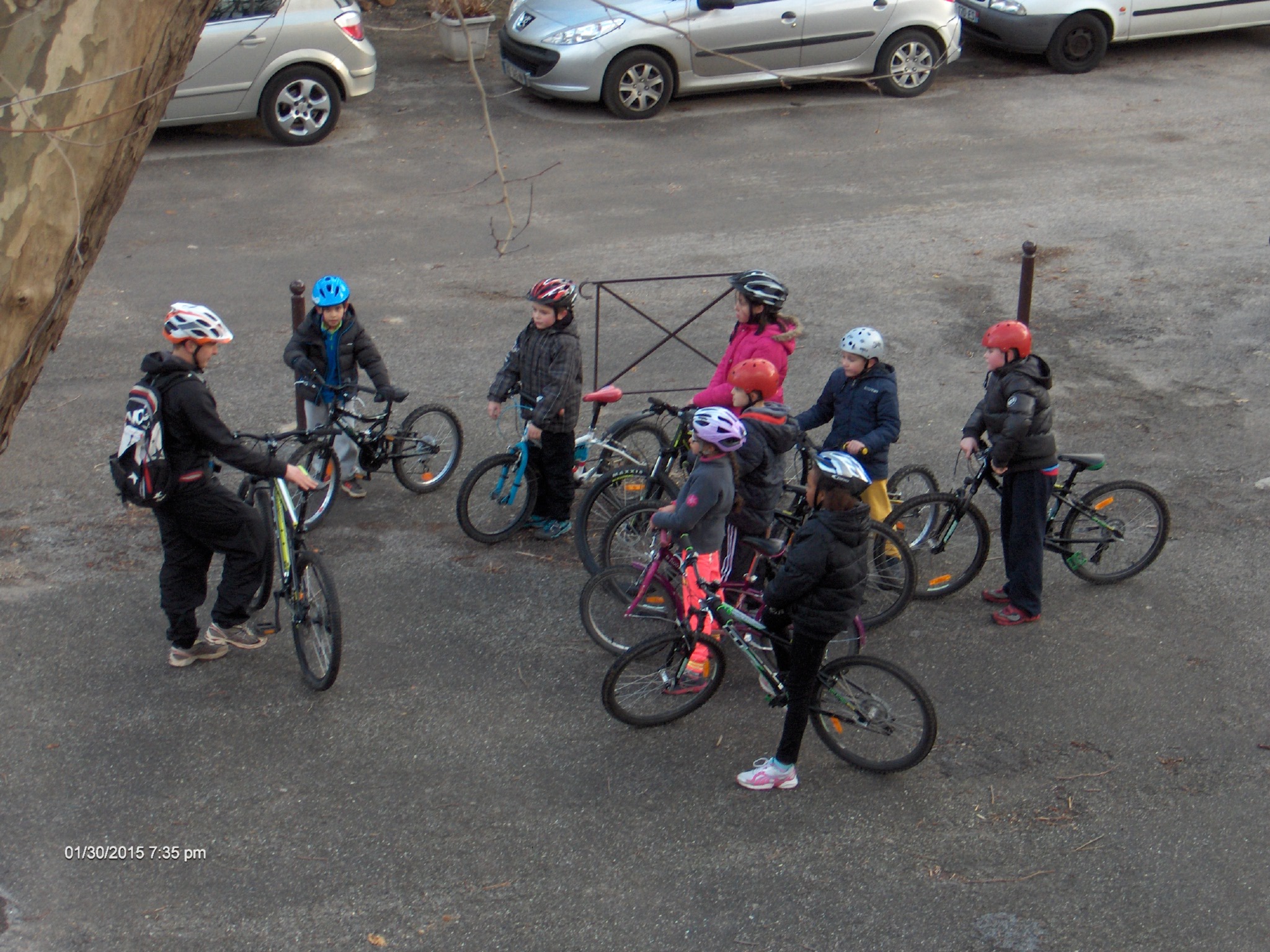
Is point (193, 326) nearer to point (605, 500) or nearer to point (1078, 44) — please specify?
point (605, 500)

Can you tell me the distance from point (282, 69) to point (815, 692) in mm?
10500

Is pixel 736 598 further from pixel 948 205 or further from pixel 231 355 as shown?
pixel 948 205

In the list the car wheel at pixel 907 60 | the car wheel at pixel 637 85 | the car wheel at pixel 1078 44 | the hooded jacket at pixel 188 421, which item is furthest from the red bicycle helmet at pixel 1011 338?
the car wheel at pixel 1078 44

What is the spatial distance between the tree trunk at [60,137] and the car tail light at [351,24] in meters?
11.6

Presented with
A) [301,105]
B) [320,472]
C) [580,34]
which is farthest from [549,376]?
[580,34]

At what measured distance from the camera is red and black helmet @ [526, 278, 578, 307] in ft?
21.2

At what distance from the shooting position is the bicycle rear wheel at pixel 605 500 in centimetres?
653

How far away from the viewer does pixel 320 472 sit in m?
6.89

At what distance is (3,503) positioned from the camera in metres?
7.05

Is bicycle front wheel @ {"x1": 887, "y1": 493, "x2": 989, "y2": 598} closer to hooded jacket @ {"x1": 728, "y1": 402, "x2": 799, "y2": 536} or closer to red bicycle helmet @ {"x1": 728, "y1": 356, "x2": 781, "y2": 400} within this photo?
hooded jacket @ {"x1": 728, "y1": 402, "x2": 799, "y2": 536}

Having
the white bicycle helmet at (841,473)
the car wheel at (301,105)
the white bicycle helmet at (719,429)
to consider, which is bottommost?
the white bicycle helmet at (719,429)

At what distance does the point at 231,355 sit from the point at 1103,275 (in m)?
7.44

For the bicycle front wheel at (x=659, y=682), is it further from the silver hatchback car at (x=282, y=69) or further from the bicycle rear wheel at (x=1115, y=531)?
the silver hatchback car at (x=282, y=69)

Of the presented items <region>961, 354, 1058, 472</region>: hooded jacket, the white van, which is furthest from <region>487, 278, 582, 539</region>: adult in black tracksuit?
the white van
